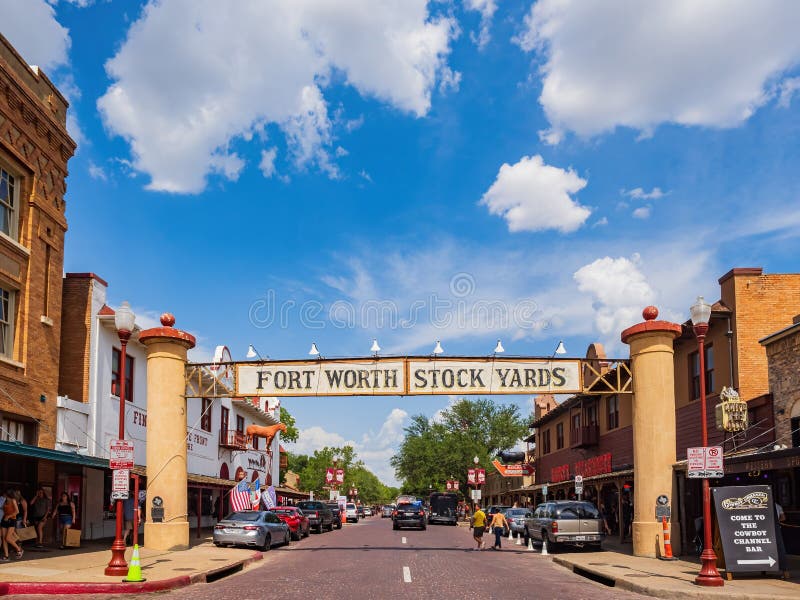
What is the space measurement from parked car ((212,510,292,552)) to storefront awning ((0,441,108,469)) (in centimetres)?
454

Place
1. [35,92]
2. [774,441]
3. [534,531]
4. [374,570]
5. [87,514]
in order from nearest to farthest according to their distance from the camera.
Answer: [374,570] → [774,441] → [35,92] → [87,514] → [534,531]

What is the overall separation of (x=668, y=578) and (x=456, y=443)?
69.0m

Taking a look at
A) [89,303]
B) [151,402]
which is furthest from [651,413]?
[89,303]

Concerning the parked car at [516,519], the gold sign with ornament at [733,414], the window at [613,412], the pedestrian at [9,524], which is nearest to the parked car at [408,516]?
the parked car at [516,519]

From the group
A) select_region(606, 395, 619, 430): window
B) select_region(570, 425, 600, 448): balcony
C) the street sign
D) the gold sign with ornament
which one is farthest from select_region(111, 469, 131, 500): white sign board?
select_region(570, 425, 600, 448): balcony

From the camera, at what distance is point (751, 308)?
25547 millimetres

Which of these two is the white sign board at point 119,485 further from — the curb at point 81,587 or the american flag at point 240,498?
the american flag at point 240,498

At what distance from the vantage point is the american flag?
34.8 metres

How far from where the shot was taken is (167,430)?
80.8 feet

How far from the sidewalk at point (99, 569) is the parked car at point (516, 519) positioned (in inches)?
570

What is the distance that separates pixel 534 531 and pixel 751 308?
A: 10.9 m

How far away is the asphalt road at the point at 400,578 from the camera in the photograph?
14492 mm

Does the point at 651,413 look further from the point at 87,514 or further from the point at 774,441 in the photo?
the point at 87,514

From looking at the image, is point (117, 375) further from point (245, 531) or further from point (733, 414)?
point (733, 414)
